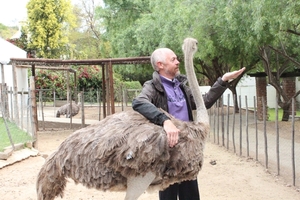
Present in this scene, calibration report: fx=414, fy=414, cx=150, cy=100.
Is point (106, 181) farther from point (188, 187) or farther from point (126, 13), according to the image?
point (126, 13)

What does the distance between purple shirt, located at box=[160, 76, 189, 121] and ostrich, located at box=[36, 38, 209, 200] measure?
16cm

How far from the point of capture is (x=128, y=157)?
2.34 m

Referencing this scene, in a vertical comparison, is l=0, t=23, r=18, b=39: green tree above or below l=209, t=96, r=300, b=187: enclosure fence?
Result: above

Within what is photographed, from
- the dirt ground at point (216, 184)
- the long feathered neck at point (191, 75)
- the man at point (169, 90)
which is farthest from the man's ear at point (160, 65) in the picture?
the dirt ground at point (216, 184)

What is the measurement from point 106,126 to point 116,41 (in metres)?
13.3

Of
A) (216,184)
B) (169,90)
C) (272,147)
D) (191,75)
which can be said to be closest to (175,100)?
(169,90)

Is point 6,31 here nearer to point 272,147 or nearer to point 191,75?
point 272,147

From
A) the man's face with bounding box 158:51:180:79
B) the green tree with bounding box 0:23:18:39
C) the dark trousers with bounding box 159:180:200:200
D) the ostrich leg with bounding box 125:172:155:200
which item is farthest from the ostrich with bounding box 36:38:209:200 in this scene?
the green tree with bounding box 0:23:18:39

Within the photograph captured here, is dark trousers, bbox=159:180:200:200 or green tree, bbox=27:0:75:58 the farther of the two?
green tree, bbox=27:0:75:58

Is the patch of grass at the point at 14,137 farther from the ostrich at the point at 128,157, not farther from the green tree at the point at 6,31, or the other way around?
the green tree at the point at 6,31

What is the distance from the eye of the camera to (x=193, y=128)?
8.23 feet

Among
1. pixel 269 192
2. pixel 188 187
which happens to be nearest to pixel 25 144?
pixel 269 192

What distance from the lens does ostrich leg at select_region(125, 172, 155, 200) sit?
8.04ft

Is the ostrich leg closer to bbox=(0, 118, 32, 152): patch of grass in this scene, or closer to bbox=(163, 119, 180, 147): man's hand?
bbox=(163, 119, 180, 147): man's hand
